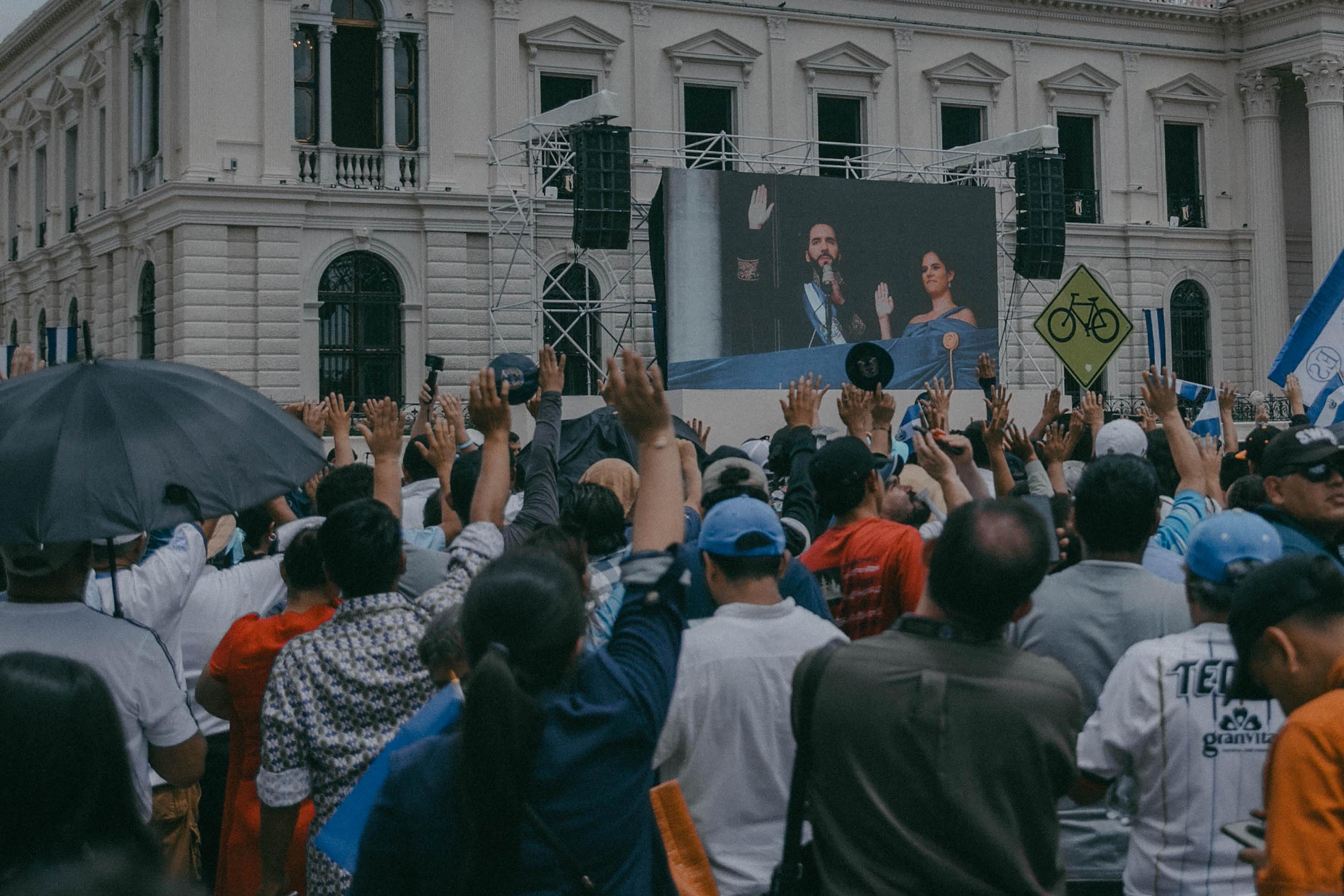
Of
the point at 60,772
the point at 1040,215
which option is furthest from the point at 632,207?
the point at 60,772

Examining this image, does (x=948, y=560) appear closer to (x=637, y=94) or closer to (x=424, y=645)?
(x=424, y=645)

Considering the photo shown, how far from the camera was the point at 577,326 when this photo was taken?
92.7 ft

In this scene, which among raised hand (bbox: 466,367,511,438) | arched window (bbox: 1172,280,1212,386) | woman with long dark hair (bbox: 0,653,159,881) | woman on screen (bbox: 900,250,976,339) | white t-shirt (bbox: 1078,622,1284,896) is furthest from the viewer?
arched window (bbox: 1172,280,1212,386)

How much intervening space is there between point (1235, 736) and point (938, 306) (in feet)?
78.4

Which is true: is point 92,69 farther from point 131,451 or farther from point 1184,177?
point 131,451

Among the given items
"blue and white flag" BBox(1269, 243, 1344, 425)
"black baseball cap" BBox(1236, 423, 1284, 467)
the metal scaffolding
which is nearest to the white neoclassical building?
the metal scaffolding

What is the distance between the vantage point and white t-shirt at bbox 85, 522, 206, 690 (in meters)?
4.16

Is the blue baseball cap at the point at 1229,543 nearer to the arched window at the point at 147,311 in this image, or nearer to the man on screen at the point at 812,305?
the man on screen at the point at 812,305

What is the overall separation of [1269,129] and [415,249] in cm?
1896

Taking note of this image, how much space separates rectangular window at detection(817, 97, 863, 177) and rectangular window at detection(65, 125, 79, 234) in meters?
15.0

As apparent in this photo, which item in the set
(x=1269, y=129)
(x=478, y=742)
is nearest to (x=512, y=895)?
(x=478, y=742)

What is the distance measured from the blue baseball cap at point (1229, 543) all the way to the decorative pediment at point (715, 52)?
26023 millimetres

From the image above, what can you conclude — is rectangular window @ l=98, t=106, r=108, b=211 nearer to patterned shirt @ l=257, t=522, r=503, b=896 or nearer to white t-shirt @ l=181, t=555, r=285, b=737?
white t-shirt @ l=181, t=555, r=285, b=737

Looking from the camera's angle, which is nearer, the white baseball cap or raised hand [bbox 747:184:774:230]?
the white baseball cap
